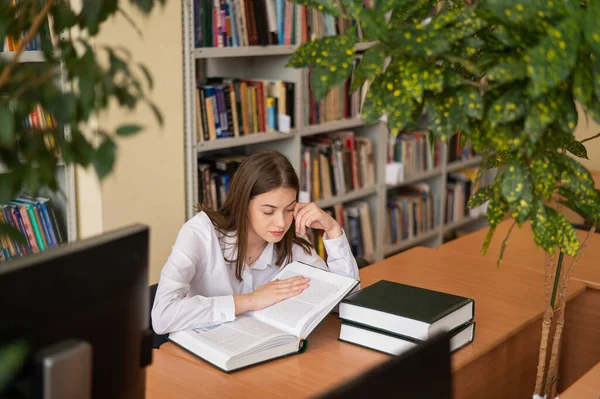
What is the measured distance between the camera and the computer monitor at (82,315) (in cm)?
90

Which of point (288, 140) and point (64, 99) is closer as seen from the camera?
point (64, 99)

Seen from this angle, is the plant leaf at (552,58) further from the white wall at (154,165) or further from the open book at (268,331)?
the white wall at (154,165)

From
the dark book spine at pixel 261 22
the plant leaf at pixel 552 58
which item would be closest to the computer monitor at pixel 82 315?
the plant leaf at pixel 552 58

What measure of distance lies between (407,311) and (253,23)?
1833 mm

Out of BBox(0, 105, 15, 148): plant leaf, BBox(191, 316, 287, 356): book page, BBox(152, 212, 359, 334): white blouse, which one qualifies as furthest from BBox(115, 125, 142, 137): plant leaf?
BBox(152, 212, 359, 334): white blouse

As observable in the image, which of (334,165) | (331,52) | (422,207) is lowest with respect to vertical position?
(422,207)

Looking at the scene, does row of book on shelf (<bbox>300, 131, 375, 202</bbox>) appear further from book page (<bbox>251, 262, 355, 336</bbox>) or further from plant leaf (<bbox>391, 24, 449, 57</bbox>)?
plant leaf (<bbox>391, 24, 449, 57</bbox>)

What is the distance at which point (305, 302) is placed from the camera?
1887mm

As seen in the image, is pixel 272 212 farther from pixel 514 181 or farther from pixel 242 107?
pixel 242 107

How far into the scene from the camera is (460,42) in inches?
50.2

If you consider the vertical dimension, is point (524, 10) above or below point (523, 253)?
above

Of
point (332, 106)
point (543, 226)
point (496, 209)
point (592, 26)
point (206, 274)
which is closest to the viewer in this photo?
point (592, 26)

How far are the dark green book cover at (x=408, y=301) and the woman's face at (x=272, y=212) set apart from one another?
36cm

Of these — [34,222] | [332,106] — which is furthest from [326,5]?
[332,106]
